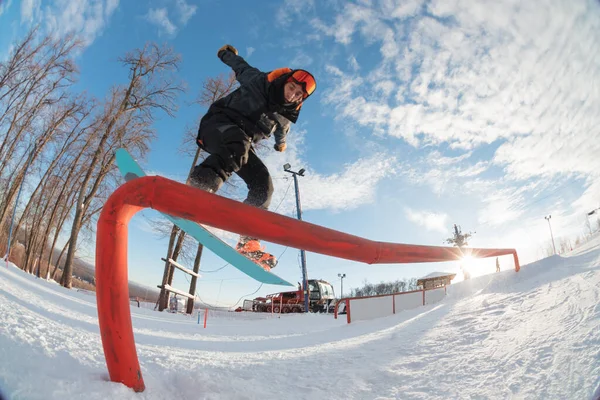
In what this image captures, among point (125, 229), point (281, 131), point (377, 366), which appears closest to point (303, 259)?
point (281, 131)

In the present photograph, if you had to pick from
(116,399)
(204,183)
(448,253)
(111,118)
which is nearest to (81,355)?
(116,399)

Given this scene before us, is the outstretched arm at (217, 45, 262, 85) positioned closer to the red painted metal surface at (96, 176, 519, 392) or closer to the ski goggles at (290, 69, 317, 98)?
the ski goggles at (290, 69, 317, 98)

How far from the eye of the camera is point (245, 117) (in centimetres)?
253

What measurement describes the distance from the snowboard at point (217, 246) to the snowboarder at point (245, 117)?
0.43 meters

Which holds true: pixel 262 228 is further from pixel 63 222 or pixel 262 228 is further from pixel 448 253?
pixel 63 222

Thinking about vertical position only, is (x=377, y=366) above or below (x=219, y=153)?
below

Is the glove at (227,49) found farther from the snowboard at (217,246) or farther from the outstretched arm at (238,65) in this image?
the snowboard at (217,246)

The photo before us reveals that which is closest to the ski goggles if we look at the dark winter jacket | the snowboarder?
the snowboarder

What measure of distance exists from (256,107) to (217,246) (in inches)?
50.5

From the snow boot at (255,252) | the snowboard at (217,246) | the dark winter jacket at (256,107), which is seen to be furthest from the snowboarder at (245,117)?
the snow boot at (255,252)

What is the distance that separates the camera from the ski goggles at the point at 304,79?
2262 millimetres

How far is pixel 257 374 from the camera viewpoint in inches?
67.7

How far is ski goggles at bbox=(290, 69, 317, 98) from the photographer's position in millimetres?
2262

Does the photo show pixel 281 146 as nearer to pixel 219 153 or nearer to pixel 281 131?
pixel 281 131
